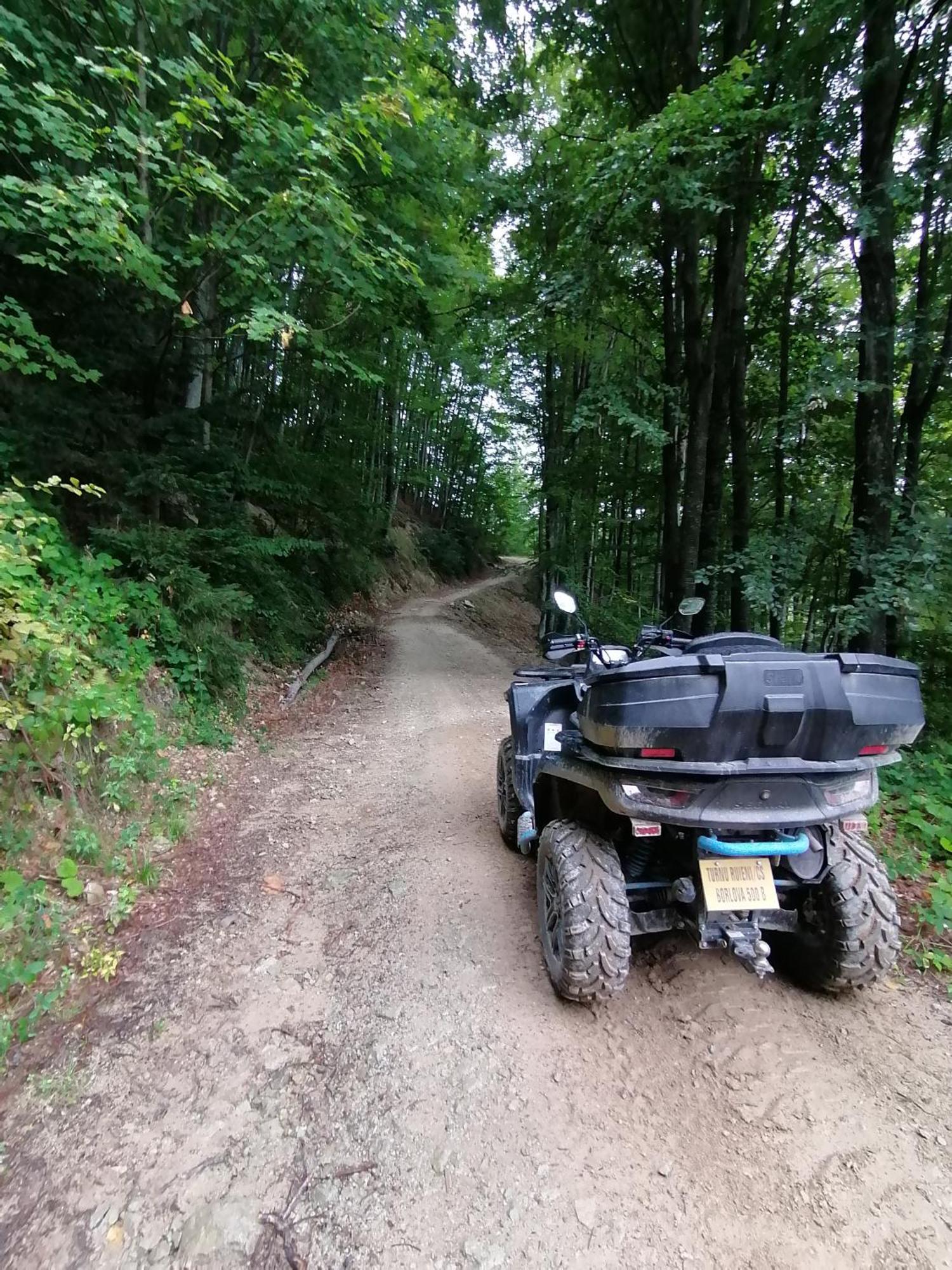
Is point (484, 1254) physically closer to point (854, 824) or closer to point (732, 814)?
point (732, 814)

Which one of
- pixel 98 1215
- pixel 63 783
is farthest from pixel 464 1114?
pixel 63 783

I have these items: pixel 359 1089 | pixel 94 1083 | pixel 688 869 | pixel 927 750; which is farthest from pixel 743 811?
pixel 927 750

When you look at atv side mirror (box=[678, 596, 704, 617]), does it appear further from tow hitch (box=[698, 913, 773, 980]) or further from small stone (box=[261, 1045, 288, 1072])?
small stone (box=[261, 1045, 288, 1072])

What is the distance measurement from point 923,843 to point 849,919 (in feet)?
6.07

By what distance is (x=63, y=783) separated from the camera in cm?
330

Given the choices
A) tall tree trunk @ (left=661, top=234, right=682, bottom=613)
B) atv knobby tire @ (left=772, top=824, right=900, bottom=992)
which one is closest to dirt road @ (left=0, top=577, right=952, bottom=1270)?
atv knobby tire @ (left=772, top=824, right=900, bottom=992)

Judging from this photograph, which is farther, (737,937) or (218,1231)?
(737,937)

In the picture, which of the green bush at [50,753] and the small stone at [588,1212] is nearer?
the small stone at [588,1212]

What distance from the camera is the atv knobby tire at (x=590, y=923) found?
7.29 feet

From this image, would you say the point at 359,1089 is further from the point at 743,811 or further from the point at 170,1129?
the point at 743,811

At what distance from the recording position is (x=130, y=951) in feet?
9.28

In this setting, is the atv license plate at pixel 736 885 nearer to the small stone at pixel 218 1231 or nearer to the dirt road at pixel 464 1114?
the dirt road at pixel 464 1114

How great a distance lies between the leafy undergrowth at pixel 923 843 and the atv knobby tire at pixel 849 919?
53cm

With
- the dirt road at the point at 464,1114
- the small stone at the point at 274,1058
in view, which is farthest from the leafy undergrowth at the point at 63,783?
the small stone at the point at 274,1058
